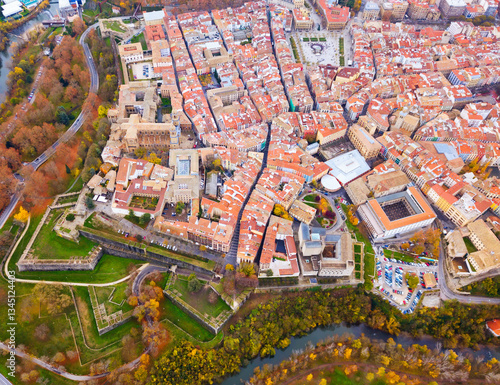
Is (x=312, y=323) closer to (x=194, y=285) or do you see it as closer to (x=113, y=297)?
(x=194, y=285)

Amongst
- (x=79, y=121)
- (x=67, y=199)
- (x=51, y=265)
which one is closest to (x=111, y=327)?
(x=51, y=265)

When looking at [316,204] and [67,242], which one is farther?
[316,204]

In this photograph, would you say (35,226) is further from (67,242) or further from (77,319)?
(77,319)

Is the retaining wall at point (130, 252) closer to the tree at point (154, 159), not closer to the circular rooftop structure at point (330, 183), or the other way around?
the tree at point (154, 159)

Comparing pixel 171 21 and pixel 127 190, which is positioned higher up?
pixel 171 21

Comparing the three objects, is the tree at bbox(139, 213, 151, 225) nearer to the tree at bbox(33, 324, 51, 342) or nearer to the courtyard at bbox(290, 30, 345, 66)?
the tree at bbox(33, 324, 51, 342)

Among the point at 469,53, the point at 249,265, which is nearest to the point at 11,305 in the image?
the point at 249,265

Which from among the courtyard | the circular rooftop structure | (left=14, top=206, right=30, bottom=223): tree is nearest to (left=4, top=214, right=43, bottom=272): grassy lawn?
(left=14, top=206, right=30, bottom=223): tree
